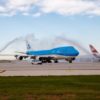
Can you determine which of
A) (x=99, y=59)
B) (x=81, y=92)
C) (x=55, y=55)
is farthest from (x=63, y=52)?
(x=81, y=92)

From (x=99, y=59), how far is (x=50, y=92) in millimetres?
142714

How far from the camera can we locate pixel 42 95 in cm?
2109

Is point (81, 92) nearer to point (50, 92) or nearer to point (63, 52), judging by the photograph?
point (50, 92)

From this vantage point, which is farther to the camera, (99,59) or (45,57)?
(99,59)

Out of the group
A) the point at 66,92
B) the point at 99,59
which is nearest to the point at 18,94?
the point at 66,92

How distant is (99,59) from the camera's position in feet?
536

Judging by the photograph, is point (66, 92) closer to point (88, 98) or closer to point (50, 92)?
point (50, 92)

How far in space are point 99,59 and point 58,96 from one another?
144410 millimetres

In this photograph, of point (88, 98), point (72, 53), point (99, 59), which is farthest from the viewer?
point (99, 59)

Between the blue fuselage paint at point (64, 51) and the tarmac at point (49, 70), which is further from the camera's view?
the blue fuselage paint at point (64, 51)

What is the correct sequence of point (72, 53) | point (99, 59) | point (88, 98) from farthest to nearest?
point (99, 59)
point (72, 53)
point (88, 98)

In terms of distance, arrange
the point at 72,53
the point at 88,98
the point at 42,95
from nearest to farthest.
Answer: the point at 88,98 → the point at 42,95 → the point at 72,53

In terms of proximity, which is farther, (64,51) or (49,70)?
(64,51)

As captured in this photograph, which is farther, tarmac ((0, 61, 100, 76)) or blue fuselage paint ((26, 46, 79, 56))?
blue fuselage paint ((26, 46, 79, 56))
